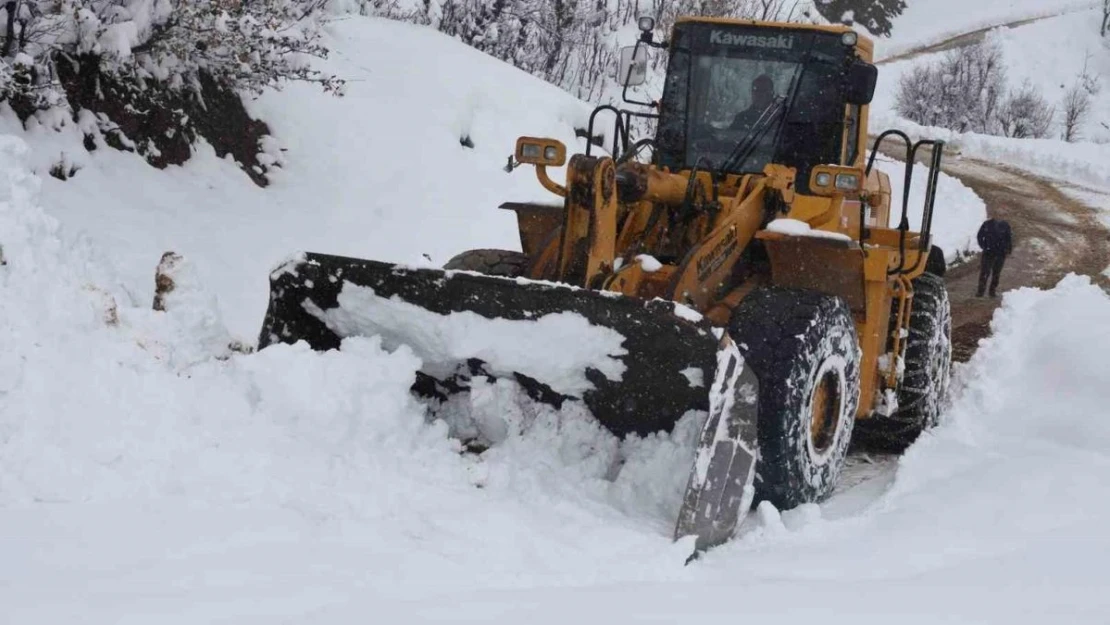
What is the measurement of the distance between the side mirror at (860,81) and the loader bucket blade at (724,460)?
1758 mm

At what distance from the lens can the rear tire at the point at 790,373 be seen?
4430 mm

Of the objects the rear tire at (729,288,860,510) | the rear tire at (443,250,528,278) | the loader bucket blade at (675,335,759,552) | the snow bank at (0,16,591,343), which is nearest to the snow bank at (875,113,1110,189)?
the snow bank at (0,16,591,343)

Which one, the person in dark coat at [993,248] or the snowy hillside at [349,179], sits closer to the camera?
the snowy hillside at [349,179]

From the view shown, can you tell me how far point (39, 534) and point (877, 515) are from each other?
3.19m

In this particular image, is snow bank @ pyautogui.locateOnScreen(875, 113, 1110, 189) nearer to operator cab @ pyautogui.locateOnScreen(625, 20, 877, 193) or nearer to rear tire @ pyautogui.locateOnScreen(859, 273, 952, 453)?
rear tire @ pyautogui.locateOnScreen(859, 273, 952, 453)

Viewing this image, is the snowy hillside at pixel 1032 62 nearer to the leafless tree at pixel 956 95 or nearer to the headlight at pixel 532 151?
the leafless tree at pixel 956 95

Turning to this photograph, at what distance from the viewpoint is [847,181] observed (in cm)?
489

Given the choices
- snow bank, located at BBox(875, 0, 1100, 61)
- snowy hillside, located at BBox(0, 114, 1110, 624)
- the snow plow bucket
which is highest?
snow bank, located at BBox(875, 0, 1100, 61)

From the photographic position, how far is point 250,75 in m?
8.71

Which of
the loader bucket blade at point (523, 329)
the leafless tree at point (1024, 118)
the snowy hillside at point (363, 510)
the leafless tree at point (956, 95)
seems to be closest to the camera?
the snowy hillside at point (363, 510)

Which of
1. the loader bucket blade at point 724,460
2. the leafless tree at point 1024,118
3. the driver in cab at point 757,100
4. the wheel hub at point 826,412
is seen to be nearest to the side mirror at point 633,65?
the driver in cab at point 757,100

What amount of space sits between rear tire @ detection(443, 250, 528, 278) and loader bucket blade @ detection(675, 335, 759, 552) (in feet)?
5.47

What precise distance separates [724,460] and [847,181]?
153 cm

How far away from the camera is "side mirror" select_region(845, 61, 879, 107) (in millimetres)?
5215
